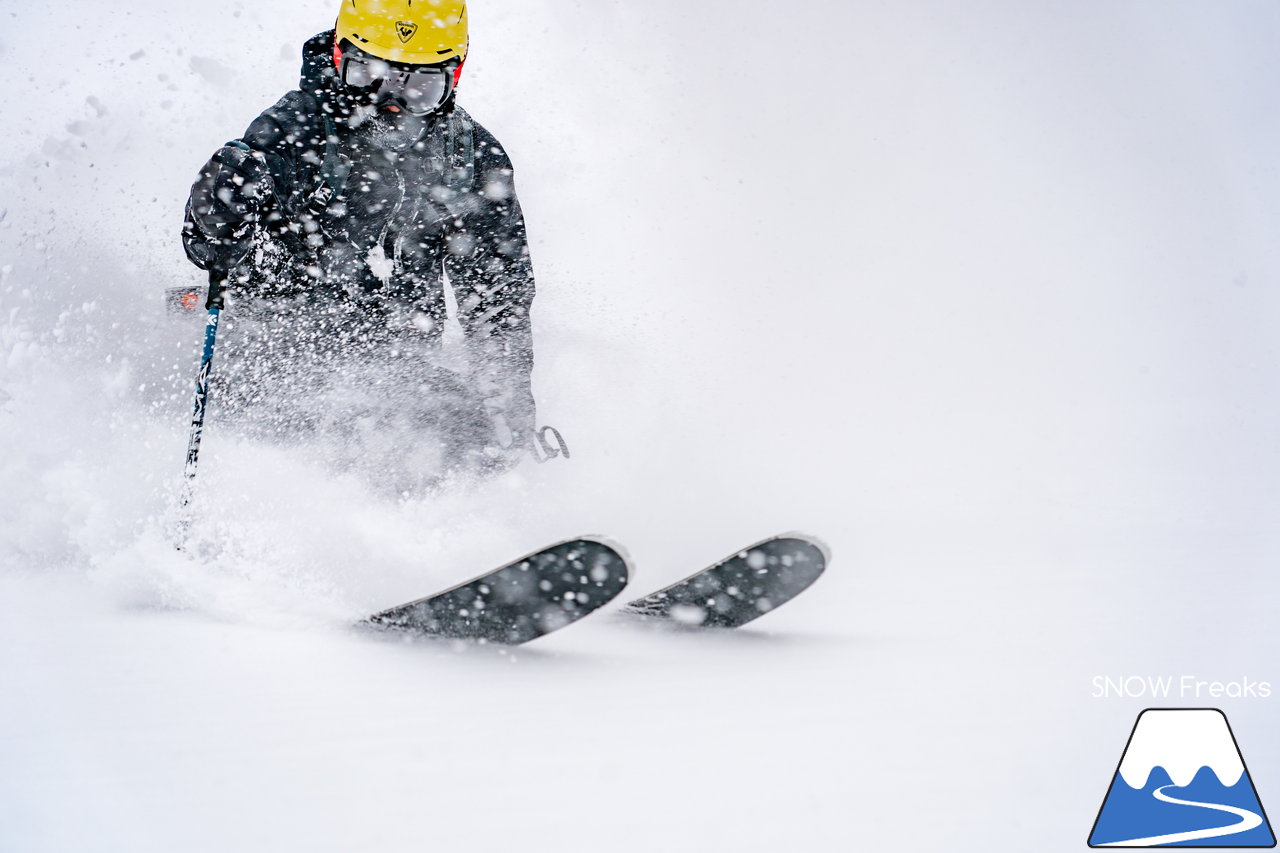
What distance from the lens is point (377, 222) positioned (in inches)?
111

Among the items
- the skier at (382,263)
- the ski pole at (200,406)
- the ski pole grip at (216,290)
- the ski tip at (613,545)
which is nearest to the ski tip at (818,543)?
the ski tip at (613,545)

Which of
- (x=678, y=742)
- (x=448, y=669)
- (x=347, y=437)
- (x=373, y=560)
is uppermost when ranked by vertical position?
(x=347, y=437)

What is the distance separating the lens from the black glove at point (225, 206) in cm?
246

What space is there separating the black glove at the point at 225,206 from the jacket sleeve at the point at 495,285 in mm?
661

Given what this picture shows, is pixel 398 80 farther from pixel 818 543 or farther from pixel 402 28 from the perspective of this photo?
pixel 818 543

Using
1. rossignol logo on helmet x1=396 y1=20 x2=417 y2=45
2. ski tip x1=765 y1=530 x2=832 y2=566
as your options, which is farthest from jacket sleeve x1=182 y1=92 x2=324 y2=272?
ski tip x1=765 y1=530 x2=832 y2=566

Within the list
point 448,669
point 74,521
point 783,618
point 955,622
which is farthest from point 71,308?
point 955,622

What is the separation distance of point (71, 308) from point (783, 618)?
3607mm

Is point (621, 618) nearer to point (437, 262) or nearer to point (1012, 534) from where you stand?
point (437, 262)

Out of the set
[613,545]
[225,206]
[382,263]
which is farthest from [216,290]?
[613,545]

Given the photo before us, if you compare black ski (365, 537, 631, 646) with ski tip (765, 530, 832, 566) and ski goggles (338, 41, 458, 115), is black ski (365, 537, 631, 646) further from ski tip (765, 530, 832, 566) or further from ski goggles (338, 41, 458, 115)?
ski goggles (338, 41, 458, 115)

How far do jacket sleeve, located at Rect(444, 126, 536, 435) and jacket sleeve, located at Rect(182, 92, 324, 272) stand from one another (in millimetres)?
553

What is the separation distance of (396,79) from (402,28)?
15cm

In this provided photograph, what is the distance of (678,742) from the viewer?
60.7 inches
